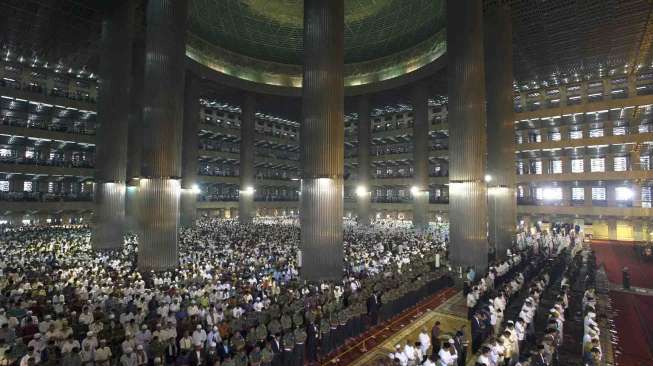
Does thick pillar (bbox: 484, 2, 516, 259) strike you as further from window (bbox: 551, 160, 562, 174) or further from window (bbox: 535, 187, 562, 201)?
window (bbox: 551, 160, 562, 174)

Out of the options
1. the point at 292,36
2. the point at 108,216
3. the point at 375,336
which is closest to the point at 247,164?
the point at 292,36

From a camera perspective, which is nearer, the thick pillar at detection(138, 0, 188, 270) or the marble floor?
the marble floor

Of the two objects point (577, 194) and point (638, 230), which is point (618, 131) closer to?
point (577, 194)

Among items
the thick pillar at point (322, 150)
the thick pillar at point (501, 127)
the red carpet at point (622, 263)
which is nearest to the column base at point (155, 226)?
the thick pillar at point (322, 150)

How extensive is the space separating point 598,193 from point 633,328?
100.0 feet

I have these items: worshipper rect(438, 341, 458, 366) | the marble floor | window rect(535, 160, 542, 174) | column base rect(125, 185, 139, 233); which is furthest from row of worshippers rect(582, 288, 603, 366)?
window rect(535, 160, 542, 174)

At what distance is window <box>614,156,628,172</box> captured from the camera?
34.2 metres

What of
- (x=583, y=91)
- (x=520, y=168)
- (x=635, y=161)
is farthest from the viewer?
(x=520, y=168)

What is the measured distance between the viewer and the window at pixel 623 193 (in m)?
33.6

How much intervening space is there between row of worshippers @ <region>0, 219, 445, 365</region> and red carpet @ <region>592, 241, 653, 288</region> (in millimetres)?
10201

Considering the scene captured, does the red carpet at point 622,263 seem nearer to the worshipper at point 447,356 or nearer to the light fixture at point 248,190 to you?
the worshipper at point 447,356

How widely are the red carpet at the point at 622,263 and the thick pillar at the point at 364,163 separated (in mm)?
21160

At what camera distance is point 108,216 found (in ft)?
76.7

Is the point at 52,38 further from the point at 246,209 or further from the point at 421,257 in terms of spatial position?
the point at 421,257
